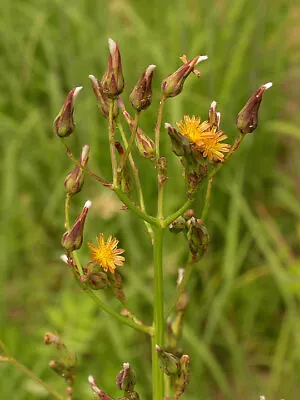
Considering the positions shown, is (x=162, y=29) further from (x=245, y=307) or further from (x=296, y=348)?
(x=296, y=348)

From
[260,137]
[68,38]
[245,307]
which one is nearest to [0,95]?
[68,38]

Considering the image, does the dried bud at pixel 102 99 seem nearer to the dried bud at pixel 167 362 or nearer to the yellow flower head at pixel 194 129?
the yellow flower head at pixel 194 129

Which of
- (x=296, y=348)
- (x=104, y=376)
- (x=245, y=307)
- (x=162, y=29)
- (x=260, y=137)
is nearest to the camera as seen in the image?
(x=104, y=376)

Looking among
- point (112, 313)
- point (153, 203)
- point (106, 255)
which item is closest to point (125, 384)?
point (112, 313)

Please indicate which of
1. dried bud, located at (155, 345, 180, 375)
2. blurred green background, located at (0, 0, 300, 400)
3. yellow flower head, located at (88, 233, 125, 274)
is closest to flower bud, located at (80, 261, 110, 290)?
yellow flower head, located at (88, 233, 125, 274)

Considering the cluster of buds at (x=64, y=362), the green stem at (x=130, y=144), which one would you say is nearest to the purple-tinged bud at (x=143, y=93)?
the green stem at (x=130, y=144)

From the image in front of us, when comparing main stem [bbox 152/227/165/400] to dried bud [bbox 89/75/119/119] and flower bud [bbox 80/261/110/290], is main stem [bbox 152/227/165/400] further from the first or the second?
dried bud [bbox 89/75/119/119]

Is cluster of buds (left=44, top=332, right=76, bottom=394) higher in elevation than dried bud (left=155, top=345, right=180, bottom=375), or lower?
higher
